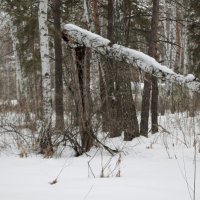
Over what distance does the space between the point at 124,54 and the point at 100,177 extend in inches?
90.3

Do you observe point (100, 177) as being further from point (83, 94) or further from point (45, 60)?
point (45, 60)

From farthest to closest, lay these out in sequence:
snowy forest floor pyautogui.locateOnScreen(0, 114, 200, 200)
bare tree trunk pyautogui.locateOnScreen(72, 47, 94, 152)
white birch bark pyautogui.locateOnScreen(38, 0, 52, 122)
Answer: white birch bark pyautogui.locateOnScreen(38, 0, 52, 122)
bare tree trunk pyautogui.locateOnScreen(72, 47, 94, 152)
snowy forest floor pyautogui.locateOnScreen(0, 114, 200, 200)

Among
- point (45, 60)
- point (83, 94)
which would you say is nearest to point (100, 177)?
point (83, 94)

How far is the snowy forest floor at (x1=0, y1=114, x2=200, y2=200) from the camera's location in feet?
11.2

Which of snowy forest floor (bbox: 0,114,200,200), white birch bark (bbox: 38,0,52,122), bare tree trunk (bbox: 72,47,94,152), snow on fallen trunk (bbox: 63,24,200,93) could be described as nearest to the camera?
snowy forest floor (bbox: 0,114,200,200)

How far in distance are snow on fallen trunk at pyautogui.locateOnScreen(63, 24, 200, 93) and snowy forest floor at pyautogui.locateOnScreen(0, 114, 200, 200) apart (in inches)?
44.8

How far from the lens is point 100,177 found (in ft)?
13.6

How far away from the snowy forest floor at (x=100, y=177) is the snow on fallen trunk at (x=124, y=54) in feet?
3.73

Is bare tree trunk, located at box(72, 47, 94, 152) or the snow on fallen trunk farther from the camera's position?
bare tree trunk, located at box(72, 47, 94, 152)

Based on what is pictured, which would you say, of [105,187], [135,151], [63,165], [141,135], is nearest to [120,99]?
[141,135]

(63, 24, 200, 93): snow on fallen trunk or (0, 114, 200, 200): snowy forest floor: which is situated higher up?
(63, 24, 200, 93): snow on fallen trunk

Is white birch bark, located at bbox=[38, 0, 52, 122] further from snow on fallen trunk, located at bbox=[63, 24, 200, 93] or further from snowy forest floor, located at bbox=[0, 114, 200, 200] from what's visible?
snowy forest floor, located at bbox=[0, 114, 200, 200]

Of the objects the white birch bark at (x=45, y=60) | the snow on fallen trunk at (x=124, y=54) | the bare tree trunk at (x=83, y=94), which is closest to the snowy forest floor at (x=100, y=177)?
the bare tree trunk at (x=83, y=94)

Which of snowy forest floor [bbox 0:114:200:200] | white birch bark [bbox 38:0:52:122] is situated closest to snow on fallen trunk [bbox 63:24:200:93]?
white birch bark [bbox 38:0:52:122]
